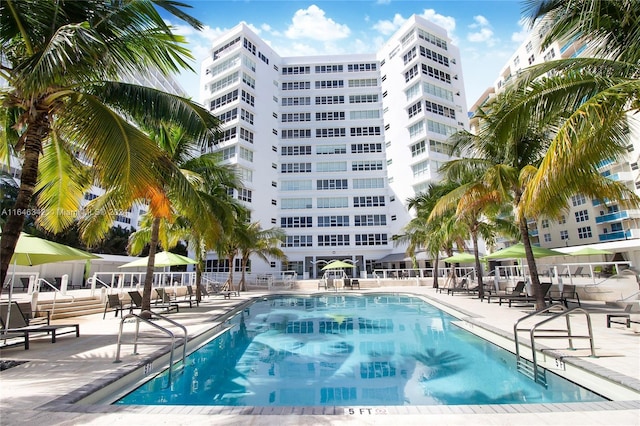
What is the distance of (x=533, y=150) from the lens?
11852 millimetres

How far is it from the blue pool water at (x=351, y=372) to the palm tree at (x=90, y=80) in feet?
12.4

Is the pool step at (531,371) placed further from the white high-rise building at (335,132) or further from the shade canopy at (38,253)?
the white high-rise building at (335,132)

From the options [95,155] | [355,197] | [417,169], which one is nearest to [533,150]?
[95,155]

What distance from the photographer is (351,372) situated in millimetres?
6844

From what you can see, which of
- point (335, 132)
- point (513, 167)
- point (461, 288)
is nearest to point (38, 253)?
point (513, 167)

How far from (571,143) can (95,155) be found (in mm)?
8154

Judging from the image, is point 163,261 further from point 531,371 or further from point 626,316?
point 626,316

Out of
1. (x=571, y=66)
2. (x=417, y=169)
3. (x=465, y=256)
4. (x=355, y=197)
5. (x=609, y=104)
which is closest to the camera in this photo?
(x=609, y=104)

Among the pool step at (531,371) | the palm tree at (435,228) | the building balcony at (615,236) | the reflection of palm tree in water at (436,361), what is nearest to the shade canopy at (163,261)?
the reflection of palm tree in water at (436,361)

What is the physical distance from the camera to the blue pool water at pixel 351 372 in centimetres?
536

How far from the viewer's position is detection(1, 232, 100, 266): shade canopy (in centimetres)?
777

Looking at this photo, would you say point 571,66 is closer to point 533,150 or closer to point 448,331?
point 533,150

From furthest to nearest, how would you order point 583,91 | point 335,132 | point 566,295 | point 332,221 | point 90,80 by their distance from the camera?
1. point 335,132
2. point 332,221
3. point 566,295
4. point 583,91
5. point 90,80

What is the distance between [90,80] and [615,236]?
47.6m
